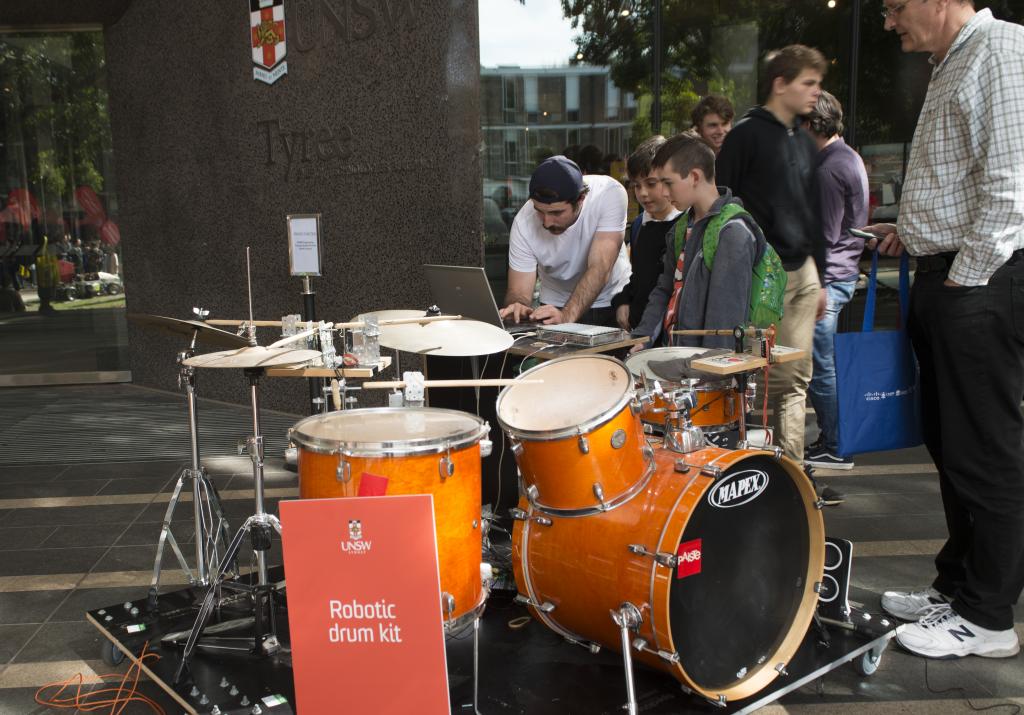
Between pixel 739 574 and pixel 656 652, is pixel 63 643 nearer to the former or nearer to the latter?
pixel 656 652

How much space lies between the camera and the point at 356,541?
97.2 inches

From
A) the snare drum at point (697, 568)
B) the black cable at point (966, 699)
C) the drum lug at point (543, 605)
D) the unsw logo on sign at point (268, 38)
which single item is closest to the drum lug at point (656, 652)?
the snare drum at point (697, 568)

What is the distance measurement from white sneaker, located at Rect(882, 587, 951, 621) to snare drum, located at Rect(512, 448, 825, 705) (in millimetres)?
716

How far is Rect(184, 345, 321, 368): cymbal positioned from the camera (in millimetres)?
2816

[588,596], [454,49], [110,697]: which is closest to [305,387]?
[454,49]

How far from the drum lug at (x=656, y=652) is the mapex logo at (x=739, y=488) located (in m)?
0.43

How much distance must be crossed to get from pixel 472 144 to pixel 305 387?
2200 millimetres

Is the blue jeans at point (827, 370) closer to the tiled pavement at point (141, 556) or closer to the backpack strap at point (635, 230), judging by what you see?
the tiled pavement at point (141, 556)

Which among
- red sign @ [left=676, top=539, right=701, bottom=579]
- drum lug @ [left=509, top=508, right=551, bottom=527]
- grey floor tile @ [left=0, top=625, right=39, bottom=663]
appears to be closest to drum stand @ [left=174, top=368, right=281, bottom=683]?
drum lug @ [left=509, top=508, right=551, bottom=527]

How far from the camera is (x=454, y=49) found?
625cm

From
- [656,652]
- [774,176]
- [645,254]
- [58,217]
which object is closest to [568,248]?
[645,254]

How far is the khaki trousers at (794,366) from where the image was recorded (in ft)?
14.8

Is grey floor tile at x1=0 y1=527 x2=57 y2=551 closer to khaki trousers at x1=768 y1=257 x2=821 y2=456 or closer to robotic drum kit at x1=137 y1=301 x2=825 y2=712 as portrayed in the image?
robotic drum kit at x1=137 y1=301 x2=825 y2=712

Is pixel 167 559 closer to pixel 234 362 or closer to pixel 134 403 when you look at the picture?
pixel 234 362
